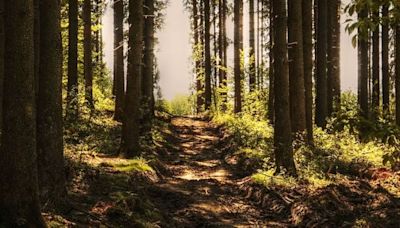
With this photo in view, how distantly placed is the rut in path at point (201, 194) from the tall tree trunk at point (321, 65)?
16.0ft

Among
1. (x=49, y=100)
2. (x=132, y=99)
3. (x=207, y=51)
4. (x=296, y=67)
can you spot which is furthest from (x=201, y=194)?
(x=207, y=51)

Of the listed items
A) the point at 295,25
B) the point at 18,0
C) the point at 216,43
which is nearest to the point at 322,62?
the point at 295,25

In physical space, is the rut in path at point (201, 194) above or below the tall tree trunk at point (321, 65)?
below

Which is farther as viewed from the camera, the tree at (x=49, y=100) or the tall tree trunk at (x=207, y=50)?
the tall tree trunk at (x=207, y=50)

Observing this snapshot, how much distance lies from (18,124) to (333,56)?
20.9 meters

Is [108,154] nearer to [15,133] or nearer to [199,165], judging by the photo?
[199,165]

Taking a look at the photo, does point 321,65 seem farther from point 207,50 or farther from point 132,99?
point 207,50

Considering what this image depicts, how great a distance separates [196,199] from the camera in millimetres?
10023

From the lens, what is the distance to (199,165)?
14953 mm

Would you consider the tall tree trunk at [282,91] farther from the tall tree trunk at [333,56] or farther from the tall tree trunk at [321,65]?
the tall tree trunk at [321,65]

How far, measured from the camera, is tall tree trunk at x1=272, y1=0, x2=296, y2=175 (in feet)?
36.3

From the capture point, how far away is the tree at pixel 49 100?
6.93 m

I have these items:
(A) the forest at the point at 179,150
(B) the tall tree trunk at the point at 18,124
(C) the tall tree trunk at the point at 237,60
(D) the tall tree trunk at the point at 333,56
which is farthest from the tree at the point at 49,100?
(C) the tall tree trunk at the point at 237,60

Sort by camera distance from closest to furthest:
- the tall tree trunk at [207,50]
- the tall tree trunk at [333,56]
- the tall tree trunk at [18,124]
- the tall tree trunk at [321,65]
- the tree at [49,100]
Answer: the tall tree trunk at [18,124], the tree at [49,100], the tall tree trunk at [321,65], the tall tree trunk at [333,56], the tall tree trunk at [207,50]
